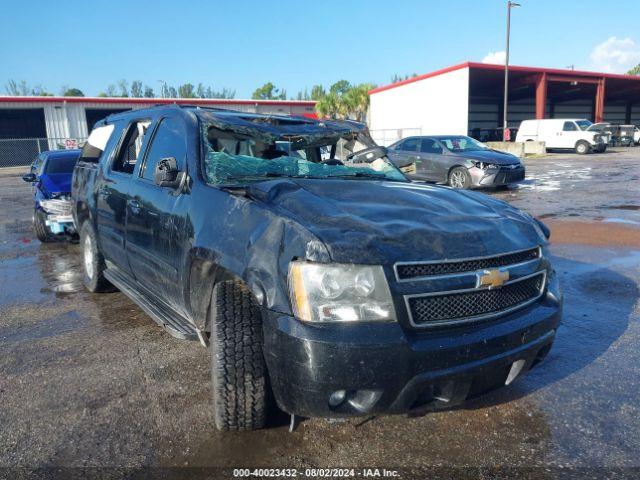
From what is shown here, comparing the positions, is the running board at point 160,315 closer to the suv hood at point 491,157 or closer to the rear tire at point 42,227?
the rear tire at point 42,227

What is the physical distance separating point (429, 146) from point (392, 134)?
84.1ft

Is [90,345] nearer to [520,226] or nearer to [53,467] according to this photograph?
[53,467]

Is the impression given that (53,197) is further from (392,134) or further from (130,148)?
(392,134)

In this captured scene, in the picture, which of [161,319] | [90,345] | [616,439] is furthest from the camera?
[90,345]

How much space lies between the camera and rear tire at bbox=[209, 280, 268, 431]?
2488 millimetres

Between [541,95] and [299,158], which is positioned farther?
[541,95]

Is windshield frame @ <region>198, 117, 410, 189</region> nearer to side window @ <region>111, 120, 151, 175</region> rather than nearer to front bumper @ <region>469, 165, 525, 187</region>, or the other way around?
side window @ <region>111, 120, 151, 175</region>

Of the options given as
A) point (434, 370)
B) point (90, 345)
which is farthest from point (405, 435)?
point (90, 345)

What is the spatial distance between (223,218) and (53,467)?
1462mm

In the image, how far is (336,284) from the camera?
2244 mm

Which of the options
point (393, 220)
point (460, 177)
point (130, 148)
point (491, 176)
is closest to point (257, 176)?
point (393, 220)

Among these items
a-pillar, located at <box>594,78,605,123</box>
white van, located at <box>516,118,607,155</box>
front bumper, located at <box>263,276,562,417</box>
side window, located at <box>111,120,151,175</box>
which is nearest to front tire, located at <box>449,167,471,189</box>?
side window, located at <box>111,120,151,175</box>

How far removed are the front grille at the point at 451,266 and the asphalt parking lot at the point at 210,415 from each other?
0.94 meters

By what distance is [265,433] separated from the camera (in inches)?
106
